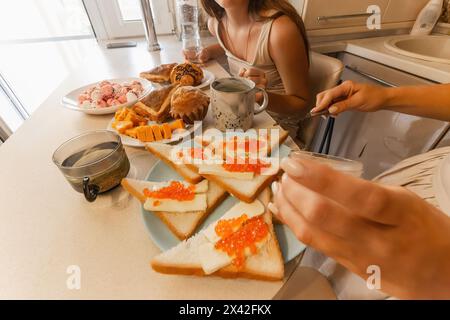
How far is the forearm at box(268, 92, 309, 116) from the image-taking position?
0.83 m

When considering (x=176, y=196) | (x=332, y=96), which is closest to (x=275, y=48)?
(x=332, y=96)

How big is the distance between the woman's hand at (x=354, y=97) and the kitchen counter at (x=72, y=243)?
542mm

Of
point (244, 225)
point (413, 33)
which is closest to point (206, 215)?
point (244, 225)

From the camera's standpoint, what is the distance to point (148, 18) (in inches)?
49.3

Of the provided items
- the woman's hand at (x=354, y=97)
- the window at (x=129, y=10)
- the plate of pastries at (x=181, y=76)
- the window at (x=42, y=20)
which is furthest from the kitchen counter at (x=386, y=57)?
the window at (x=42, y=20)

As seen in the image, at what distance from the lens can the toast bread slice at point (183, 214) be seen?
0.40 m

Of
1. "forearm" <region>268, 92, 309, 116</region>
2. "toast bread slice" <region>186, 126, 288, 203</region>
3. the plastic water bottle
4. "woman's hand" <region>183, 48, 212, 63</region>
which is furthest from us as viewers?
the plastic water bottle

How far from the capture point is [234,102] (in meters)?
0.57

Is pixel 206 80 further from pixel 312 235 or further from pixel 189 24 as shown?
pixel 312 235

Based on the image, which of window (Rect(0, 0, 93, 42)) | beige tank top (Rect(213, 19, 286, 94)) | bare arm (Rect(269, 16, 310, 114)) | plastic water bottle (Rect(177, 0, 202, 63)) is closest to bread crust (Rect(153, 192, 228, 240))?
bare arm (Rect(269, 16, 310, 114))

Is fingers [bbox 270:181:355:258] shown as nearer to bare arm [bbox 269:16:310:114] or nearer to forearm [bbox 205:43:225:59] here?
bare arm [bbox 269:16:310:114]

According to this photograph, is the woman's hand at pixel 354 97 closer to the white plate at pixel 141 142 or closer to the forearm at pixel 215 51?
the white plate at pixel 141 142

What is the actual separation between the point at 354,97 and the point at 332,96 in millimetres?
75
